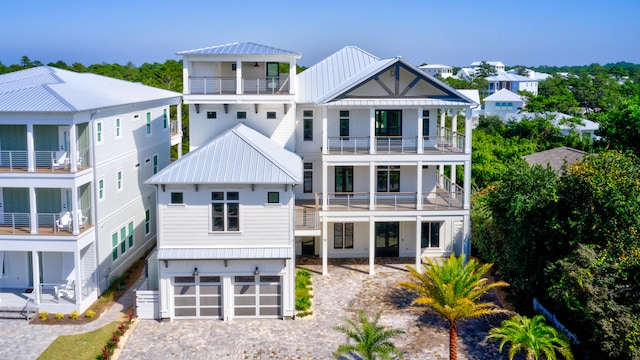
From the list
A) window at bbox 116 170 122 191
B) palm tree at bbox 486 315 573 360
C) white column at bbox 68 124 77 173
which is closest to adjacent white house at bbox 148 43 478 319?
white column at bbox 68 124 77 173

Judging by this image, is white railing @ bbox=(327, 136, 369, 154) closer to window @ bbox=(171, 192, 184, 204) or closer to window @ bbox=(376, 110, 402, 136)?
window @ bbox=(376, 110, 402, 136)

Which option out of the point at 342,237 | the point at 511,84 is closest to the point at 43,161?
the point at 342,237

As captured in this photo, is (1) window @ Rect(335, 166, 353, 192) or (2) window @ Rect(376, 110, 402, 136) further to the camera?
(1) window @ Rect(335, 166, 353, 192)

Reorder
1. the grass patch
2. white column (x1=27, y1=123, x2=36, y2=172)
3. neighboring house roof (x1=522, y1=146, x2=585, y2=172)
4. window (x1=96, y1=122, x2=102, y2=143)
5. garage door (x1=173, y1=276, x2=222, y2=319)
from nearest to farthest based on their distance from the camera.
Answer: the grass patch
white column (x1=27, y1=123, x2=36, y2=172)
garage door (x1=173, y1=276, x2=222, y2=319)
window (x1=96, y1=122, x2=102, y2=143)
neighboring house roof (x1=522, y1=146, x2=585, y2=172)

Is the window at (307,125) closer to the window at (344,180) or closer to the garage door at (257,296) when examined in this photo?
the window at (344,180)

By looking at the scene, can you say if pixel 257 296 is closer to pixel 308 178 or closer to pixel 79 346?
pixel 79 346

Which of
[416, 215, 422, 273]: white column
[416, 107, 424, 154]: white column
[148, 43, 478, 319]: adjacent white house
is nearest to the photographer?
[148, 43, 478, 319]: adjacent white house

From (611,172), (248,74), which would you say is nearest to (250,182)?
(248,74)
